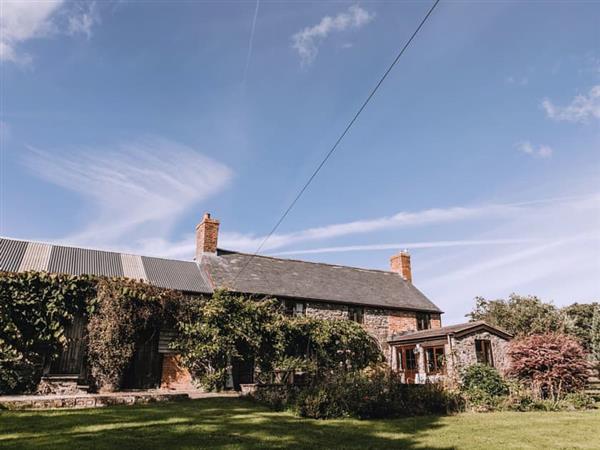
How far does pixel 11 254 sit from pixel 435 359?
19.9m

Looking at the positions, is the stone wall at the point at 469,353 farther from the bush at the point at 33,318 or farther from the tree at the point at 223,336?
the bush at the point at 33,318

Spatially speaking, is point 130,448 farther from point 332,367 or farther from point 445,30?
point 332,367

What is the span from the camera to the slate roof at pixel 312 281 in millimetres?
22328

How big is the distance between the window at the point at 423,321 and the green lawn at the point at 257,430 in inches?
555

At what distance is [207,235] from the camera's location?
24.4m

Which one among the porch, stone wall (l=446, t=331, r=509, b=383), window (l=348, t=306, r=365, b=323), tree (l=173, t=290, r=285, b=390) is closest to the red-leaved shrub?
stone wall (l=446, t=331, r=509, b=383)

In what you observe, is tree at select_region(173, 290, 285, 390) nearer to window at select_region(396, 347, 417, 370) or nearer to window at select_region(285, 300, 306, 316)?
window at select_region(285, 300, 306, 316)

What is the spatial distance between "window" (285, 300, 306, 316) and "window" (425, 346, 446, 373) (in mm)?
6635

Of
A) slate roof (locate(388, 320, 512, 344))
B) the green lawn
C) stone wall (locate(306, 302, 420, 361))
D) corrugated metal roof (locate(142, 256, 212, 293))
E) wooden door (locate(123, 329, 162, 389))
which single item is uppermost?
corrugated metal roof (locate(142, 256, 212, 293))

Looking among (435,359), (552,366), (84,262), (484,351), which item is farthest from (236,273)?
(552,366)

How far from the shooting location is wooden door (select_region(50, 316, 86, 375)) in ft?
53.0

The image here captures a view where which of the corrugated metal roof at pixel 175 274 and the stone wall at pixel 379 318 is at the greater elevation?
the corrugated metal roof at pixel 175 274

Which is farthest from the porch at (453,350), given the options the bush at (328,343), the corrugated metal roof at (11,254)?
the corrugated metal roof at (11,254)

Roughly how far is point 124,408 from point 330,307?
13481 millimetres
